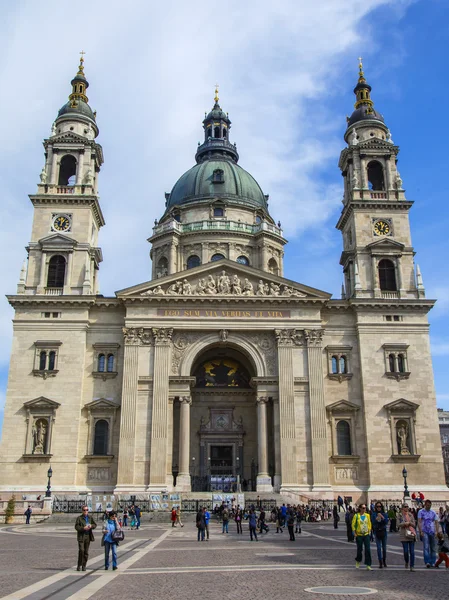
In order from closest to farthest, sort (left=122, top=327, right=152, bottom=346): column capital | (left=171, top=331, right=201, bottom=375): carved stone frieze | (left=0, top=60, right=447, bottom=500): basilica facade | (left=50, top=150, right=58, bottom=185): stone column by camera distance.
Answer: (left=0, top=60, right=447, bottom=500): basilica facade → (left=122, top=327, right=152, bottom=346): column capital → (left=171, top=331, right=201, bottom=375): carved stone frieze → (left=50, top=150, right=58, bottom=185): stone column

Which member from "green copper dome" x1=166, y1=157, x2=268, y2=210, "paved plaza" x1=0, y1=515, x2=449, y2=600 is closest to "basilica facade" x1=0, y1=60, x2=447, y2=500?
"green copper dome" x1=166, y1=157, x2=268, y2=210

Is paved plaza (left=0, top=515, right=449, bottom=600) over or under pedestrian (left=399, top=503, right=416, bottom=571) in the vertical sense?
under

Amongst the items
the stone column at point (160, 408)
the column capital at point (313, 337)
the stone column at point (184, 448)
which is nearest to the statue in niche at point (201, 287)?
the stone column at point (160, 408)

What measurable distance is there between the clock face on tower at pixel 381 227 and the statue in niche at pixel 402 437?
52.3 ft

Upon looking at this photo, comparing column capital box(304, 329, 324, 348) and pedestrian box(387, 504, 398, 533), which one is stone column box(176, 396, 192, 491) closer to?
column capital box(304, 329, 324, 348)

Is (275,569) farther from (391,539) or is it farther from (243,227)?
(243,227)

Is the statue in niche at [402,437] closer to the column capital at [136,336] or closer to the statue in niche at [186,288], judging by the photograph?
the statue in niche at [186,288]

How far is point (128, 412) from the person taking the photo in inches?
1797

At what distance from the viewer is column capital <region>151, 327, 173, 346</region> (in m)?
47.5

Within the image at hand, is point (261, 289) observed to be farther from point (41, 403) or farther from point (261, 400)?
point (41, 403)

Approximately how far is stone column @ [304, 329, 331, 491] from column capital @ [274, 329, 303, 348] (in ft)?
1.80

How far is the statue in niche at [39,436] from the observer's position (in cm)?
4491

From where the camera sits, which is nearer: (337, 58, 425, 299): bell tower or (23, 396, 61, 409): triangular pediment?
(23, 396, 61, 409): triangular pediment

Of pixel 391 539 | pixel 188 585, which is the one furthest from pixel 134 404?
pixel 188 585
